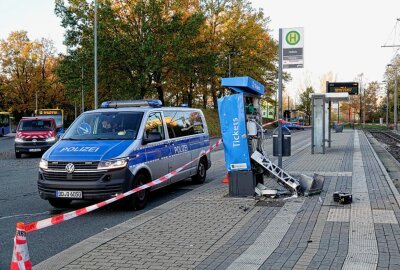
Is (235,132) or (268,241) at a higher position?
(235,132)

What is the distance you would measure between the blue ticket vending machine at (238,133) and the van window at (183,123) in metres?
1.56

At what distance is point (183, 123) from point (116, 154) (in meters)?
3.15

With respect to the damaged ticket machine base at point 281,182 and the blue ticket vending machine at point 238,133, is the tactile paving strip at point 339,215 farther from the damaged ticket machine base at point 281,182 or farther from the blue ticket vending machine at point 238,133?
the blue ticket vending machine at point 238,133

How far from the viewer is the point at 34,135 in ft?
65.3

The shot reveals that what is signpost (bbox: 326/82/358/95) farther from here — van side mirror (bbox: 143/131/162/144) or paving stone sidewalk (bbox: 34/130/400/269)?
van side mirror (bbox: 143/131/162/144)

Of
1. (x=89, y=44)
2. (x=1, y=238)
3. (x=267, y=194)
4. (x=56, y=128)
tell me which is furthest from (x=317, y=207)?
(x=89, y=44)

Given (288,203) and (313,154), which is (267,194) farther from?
(313,154)

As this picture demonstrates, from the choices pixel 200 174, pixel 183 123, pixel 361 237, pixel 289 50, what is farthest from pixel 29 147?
pixel 361 237

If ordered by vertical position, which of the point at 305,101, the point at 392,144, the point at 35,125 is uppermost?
the point at 305,101

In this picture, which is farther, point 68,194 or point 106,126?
point 106,126

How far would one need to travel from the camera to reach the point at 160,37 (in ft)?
117

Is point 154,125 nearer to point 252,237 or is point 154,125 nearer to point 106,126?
point 106,126

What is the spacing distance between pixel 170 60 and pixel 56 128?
16.2 meters

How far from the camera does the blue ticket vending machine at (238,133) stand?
8.23 m
